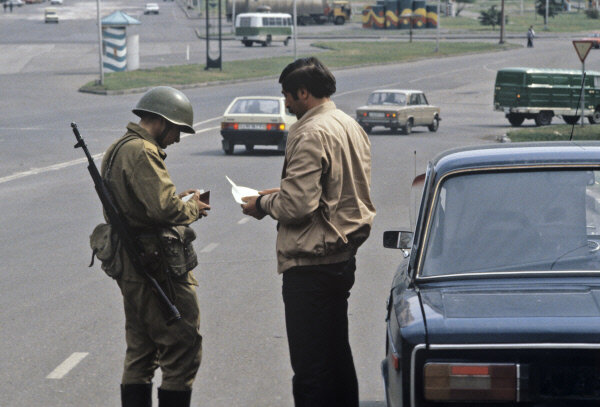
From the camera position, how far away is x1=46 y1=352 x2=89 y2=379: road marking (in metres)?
6.60

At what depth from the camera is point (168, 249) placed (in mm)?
4961

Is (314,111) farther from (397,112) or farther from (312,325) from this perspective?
(397,112)

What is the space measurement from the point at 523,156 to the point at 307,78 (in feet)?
3.43

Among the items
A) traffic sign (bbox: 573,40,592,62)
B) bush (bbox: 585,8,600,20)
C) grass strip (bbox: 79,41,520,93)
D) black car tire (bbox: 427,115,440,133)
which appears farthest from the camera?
bush (bbox: 585,8,600,20)

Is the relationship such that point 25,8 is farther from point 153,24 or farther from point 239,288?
point 239,288

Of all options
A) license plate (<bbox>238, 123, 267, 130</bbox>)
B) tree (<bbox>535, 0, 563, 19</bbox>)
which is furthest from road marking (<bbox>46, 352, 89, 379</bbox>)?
tree (<bbox>535, 0, 563, 19</bbox>)

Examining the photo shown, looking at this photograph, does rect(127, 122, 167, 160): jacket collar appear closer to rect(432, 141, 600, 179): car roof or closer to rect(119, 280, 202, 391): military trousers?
rect(119, 280, 202, 391): military trousers

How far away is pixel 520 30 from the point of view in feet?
338

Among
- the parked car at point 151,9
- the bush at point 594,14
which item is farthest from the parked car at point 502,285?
the bush at point 594,14

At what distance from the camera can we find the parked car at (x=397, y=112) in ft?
107

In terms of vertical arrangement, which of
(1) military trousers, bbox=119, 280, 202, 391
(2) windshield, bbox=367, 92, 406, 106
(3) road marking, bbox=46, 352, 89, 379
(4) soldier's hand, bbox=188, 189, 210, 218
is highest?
(4) soldier's hand, bbox=188, 189, 210, 218

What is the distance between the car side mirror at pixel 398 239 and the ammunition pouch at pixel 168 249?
1141 millimetres

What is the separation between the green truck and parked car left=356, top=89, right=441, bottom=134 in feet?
16.2

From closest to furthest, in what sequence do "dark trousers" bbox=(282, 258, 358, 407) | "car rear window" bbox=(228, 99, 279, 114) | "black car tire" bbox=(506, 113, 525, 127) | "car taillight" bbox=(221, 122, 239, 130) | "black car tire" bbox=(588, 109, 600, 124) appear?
"dark trousers" bbox=(282, 258, 358, 407), "car taillight" bbox=(221, 122, 239, 130), "car rear window" bbox=(228, 99, 279, 114), "black car tire" bbox=(506, 113, 525, 127), "black car tire" bbox=(588, 109, 600, 124)
